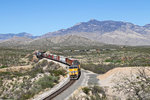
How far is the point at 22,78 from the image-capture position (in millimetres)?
38750

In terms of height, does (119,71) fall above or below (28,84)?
above

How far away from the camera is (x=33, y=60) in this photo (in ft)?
261

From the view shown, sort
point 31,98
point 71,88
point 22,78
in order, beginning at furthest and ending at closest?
point 22,78, point 71,88, point 31,98

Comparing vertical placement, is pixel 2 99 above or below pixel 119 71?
below

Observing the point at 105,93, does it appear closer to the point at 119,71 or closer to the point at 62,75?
the point at 119,71

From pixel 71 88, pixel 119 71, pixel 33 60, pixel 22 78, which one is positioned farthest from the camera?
pixel 33 60

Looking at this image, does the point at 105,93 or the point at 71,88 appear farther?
the point at 71,88

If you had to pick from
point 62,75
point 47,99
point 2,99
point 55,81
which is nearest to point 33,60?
point 62,75

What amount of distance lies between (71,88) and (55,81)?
7.07 m

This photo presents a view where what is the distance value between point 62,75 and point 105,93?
18557 mm

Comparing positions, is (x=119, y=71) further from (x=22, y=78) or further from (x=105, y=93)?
(x=22, y=78)

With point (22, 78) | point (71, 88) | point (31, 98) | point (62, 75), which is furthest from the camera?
point (62, 75)

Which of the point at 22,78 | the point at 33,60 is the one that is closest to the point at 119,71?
→ the point at 22,78

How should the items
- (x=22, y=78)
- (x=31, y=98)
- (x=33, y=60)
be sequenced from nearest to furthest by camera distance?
(x=31, y=98)
(x=22, y=78)
(x=33, y=60)
